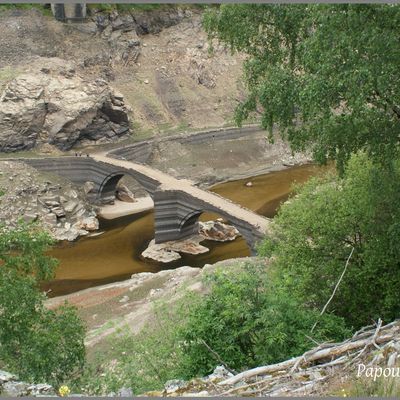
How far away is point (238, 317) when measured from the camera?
615 inches

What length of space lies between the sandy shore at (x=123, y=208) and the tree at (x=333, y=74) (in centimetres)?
4128

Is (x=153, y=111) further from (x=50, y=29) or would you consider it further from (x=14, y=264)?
(x=14, y=264)

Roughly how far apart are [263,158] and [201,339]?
205ft

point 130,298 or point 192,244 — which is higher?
point 130,298

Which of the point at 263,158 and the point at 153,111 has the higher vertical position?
the point at 153,111

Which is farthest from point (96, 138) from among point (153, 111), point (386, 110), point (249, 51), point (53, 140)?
point (386, 110)

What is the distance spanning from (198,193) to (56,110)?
24.3 m

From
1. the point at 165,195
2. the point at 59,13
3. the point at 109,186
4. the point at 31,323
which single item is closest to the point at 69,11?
the point at 59,13

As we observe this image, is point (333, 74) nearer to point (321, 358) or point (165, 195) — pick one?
point (321, 358)

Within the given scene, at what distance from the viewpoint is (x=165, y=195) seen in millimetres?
53094

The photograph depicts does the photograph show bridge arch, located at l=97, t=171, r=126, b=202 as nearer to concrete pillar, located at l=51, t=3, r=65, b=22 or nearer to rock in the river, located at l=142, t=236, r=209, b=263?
rock in the river, located at l=142, t=236, r=209, b=263

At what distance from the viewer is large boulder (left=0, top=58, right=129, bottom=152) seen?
6606 centimetres

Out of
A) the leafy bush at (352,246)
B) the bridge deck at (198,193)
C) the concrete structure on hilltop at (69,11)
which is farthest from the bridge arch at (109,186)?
the leafy bush at (352,246)

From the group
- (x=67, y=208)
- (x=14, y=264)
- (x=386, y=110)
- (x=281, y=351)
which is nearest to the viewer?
(x=281, y=351)
